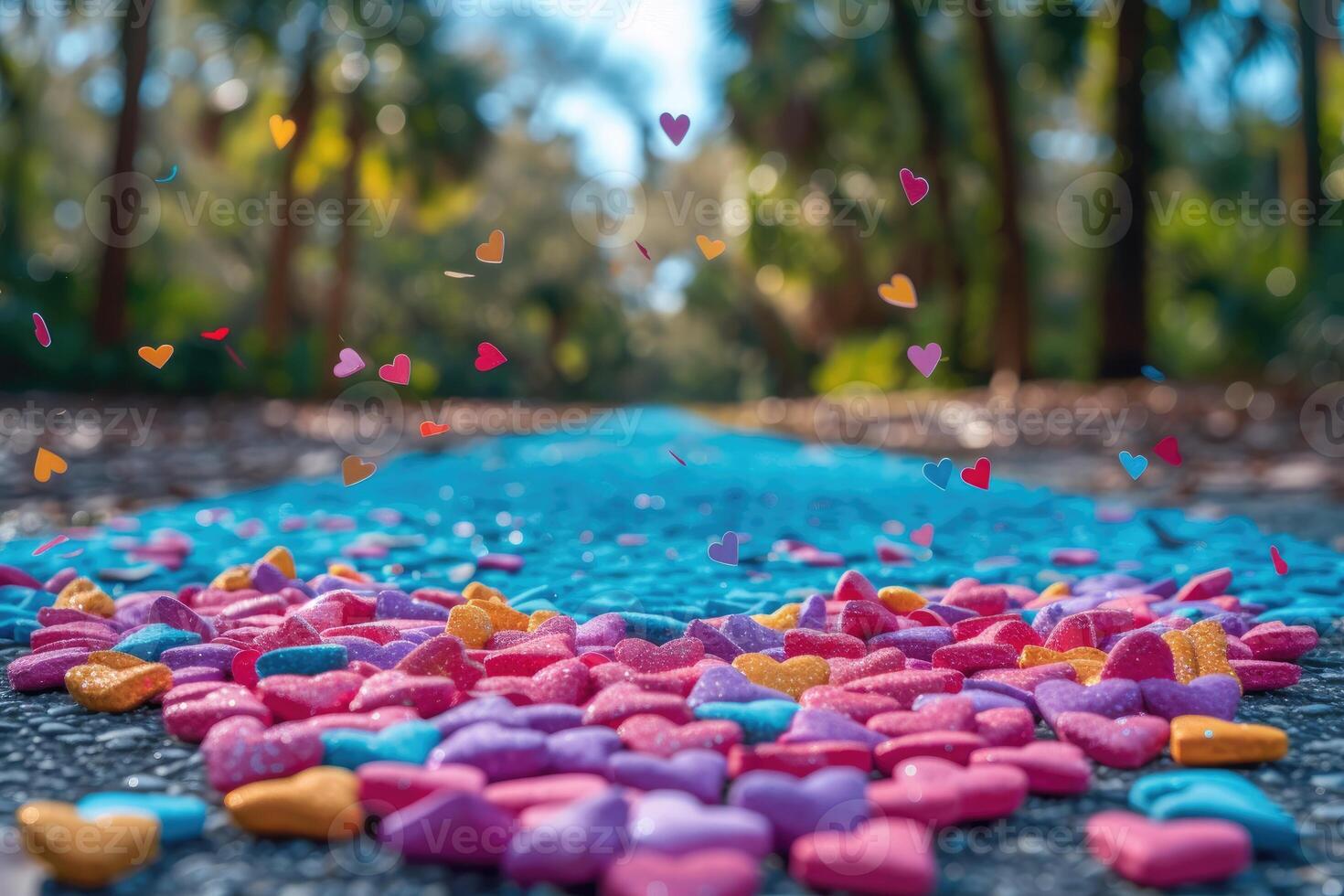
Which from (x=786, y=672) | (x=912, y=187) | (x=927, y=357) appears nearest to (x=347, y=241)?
(x=927, y=357)

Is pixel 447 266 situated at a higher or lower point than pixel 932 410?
higher

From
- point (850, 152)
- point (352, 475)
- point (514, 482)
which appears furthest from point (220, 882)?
point (850, 152)

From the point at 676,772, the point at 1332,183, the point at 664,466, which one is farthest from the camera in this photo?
the point at 1332,183

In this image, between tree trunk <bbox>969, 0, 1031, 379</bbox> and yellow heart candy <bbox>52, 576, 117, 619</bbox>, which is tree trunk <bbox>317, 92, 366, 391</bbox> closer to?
tree trunk <bbox>969, 0, 1031, 379</bbox>

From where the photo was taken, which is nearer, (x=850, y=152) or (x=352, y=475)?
(x=352, y=475)

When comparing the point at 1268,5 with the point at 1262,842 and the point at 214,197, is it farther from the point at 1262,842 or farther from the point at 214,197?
the point at 214,197

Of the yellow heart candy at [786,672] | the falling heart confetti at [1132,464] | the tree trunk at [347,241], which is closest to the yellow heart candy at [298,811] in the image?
the yellow heart candy at [786,672]
